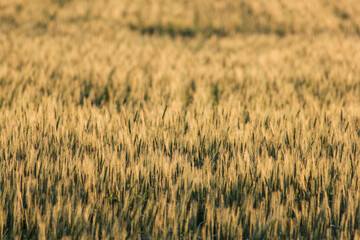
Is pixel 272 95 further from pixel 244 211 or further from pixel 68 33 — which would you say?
pixel 68 33

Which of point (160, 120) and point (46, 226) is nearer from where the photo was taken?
point (46, 226)

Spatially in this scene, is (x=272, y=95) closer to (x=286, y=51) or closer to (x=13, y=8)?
(x=286, y=51)

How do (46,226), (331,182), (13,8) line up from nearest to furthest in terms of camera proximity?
(46,226) < (331,182) < (13,8)

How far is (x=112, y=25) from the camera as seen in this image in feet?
20.7

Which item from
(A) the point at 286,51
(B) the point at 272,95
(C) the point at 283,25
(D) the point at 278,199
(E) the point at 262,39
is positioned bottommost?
(D) the point at 278,199

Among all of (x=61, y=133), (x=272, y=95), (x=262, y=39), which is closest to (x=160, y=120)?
(x=61, y=133)

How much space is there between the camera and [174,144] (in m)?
1.88

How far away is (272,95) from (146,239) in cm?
232

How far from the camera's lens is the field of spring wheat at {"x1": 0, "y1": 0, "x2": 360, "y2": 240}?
1257mm

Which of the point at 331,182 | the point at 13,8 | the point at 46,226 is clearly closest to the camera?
the point at 46,226

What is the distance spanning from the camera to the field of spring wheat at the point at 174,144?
1.26 meters

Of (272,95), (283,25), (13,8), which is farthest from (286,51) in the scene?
(13,8)

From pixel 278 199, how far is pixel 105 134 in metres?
1.12

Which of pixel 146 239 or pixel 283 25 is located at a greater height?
pixel 283 25
